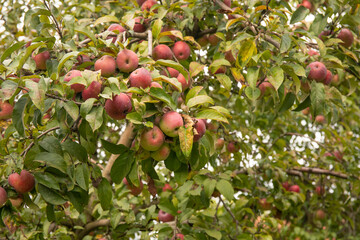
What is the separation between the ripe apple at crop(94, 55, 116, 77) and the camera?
130cm

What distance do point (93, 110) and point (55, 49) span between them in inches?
14.7

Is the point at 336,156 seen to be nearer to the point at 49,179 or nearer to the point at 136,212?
the point at 136,212

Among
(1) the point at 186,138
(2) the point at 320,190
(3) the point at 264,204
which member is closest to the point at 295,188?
(3) the point at 264,204

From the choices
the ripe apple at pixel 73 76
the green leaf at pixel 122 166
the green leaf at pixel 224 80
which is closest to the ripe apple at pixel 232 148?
the green leaf at pixel 224 80

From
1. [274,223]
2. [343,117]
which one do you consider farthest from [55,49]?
[343,117]

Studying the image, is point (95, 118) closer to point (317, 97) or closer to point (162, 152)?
point (162, 152)

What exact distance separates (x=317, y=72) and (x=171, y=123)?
691 mm

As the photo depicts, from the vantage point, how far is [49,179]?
129cm

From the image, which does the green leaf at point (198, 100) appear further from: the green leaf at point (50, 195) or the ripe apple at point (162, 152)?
the green leaf at point (50, 195)

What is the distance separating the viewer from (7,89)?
1.13m

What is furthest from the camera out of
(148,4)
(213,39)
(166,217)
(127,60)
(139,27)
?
(166,217)

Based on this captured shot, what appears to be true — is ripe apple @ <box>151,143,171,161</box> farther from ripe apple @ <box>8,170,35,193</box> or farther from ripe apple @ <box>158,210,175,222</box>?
ripe apple @ <box>158,210,175,222</box>

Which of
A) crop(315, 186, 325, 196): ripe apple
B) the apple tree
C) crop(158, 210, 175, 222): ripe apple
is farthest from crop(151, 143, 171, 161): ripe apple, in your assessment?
crop(315, 186, 325, 196): ripe apple

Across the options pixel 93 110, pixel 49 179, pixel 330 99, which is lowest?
pixel 49 179
